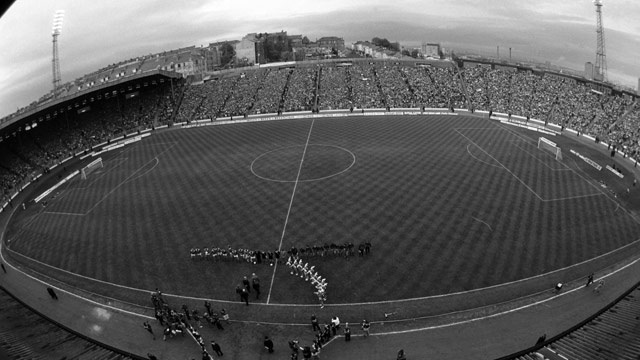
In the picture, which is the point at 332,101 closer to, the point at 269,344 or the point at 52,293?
the point at 52,293

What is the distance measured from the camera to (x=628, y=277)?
2556 centimetres

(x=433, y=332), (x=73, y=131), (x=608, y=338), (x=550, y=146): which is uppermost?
(x=73, y=131)

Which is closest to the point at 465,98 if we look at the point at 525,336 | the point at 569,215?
the point at 569,215

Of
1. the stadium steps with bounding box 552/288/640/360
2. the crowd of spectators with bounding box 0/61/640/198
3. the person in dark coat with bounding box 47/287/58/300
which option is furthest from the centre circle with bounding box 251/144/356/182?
the stadium steps with bounding box 552/288/640/360

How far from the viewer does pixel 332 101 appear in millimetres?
75500

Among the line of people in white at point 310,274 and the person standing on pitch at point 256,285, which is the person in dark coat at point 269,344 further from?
the person standing on pitch at point 256,285

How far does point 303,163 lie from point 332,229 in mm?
16316

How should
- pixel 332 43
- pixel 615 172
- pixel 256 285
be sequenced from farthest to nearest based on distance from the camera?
pixel 332 43 < pixel 615 172 < pixel 256 285

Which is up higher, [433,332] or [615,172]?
[615,172]

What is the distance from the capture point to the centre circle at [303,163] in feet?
146

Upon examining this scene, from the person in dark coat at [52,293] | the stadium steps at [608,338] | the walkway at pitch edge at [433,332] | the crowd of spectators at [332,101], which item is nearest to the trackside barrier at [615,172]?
the crowd of spectators at [332,101]

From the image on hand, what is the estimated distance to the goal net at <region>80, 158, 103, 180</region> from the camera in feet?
165

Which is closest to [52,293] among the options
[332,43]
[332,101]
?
[332,101]

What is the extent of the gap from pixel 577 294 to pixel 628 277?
3.76 m
